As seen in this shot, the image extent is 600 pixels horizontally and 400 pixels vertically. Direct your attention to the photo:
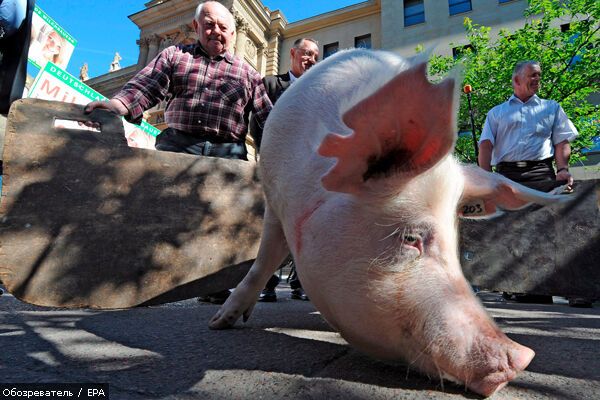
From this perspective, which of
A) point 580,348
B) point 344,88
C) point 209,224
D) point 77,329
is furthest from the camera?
point 209,224

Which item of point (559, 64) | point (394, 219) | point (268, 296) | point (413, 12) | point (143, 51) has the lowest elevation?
point (268, 296)

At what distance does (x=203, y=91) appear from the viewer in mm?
3184

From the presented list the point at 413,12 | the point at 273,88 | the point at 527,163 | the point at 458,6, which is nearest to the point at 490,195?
the point at 273,88

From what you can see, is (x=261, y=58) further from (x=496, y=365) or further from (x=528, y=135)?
(x=496, y=365)

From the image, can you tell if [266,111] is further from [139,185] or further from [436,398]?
[436,398]

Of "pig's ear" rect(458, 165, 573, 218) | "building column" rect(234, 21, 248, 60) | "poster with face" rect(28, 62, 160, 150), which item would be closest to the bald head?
"pig's ear" rect(458, 165, 573, 218)

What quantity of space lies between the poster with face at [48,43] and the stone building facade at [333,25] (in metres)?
16.8

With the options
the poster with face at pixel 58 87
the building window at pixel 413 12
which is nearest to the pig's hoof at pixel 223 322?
the poster with face at pixel 58 87

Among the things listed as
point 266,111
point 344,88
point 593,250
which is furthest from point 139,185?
point 593,250

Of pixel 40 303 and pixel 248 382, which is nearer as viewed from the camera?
pixel 248 382

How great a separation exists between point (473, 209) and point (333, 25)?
87.0 feet

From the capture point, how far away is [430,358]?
1189 millimetres

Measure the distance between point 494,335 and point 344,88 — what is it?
1212mm

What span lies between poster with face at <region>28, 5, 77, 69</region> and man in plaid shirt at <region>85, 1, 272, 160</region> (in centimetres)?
468
